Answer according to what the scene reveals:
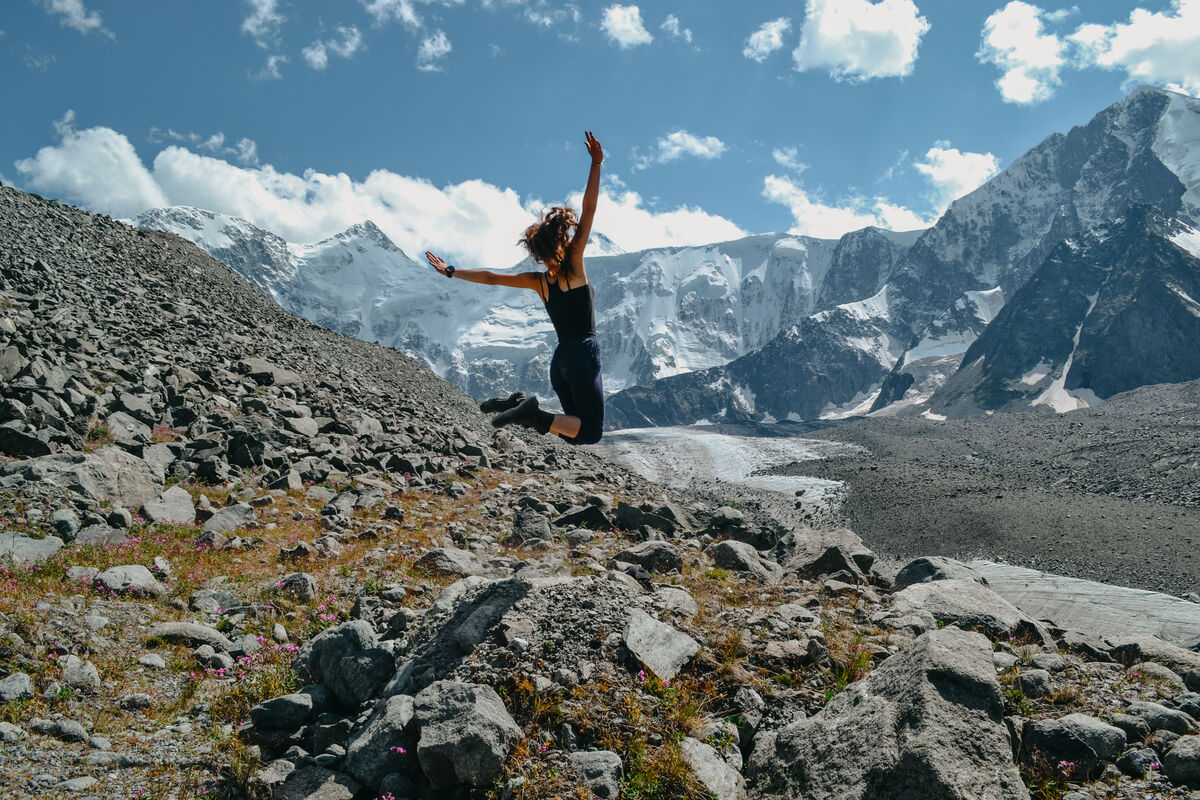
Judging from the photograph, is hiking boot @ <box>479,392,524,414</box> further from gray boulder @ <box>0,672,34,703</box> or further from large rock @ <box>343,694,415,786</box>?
gray boulder @ <box>0,672,34,703</box>

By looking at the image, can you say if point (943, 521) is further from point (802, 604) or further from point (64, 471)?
point (64, 471)

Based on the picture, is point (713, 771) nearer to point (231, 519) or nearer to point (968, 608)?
point (968, 608)

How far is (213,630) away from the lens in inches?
232

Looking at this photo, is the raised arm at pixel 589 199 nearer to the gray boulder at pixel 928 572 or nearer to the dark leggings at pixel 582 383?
the dark leggings at pixel 582 383

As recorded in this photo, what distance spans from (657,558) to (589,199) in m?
4.78

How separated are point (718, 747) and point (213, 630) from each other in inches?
178

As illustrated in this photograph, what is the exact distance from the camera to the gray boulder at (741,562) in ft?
30.6

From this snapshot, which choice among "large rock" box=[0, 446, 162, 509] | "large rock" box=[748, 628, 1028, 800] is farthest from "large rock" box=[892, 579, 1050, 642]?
"large rock" box=[0, 446, 162, 509]

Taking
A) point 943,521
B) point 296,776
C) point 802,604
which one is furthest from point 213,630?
point 943,521

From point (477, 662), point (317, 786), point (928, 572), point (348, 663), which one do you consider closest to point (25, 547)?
point (348, 663)

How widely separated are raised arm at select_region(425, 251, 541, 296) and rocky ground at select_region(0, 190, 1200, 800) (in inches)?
116

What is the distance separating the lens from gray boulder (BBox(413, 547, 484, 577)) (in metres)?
8.10

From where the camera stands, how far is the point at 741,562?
30.9 ft

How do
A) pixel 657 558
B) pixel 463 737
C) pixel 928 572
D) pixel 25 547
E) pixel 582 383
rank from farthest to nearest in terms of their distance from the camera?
pixel 928 572 → pixel 657 558 → pixel 25 547 → pixel 582 383 → pixel 463 737
